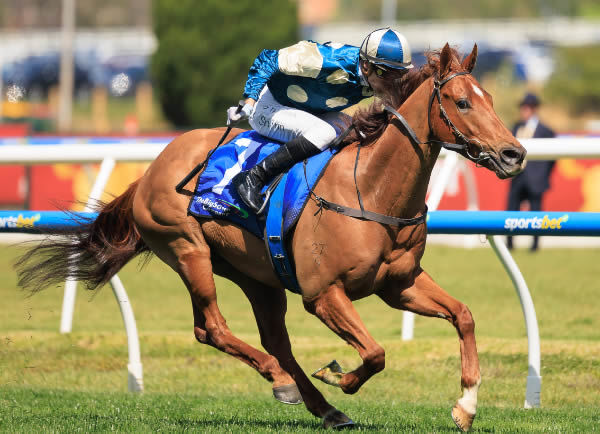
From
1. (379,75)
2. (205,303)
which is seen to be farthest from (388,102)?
(205,303)

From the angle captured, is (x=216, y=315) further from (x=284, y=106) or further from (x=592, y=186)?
(x=592, y=186)

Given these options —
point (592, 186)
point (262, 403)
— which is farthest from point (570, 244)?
point (262, 403)

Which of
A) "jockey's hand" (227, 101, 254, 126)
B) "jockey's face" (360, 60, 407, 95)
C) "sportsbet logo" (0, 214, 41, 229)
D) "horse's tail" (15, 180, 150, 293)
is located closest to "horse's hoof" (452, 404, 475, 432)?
"jockey's face" (360, 60, 407, 95)

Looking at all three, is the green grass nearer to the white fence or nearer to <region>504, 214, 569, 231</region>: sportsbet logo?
the white fence

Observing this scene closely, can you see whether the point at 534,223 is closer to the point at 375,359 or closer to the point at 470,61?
the point at 470,61

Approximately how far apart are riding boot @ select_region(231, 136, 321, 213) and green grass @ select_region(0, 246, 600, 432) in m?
1.05

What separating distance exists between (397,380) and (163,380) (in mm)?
1450

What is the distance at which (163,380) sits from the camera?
5.95 metres

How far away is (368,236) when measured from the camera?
409cm

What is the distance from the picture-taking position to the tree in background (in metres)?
31.4

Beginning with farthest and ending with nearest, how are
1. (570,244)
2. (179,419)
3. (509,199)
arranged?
(570,244)
(509,199)
(179,419)

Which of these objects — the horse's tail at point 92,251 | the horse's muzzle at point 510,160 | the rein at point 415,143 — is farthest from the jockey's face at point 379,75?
the horse's tail at point 92,251

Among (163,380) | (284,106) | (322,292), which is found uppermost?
(284,106)

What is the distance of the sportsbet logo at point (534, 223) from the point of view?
188 inches
